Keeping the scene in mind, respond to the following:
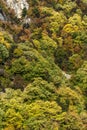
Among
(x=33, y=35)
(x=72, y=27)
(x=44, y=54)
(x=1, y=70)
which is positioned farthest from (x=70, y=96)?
(x=72, y=27)

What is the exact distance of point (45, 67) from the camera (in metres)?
89.3

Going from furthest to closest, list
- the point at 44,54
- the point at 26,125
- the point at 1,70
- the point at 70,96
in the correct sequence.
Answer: the point at 44,54, the point at 1,70, the point at 70,96, the point at 26,125

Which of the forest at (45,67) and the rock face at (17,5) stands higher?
the rock face at (17,5)

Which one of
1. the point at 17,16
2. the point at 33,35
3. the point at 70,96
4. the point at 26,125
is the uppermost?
the point at 17,16

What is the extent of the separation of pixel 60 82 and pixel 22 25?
89.8 ft

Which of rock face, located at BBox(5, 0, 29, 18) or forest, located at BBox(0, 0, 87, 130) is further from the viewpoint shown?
rock face, located at BBox(5, 0, 29, 18)

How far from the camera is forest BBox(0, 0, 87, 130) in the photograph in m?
71.4

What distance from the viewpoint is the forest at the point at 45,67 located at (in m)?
71.4

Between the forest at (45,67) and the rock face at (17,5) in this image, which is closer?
the forest at (45,67)

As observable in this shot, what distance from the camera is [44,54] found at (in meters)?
99.6

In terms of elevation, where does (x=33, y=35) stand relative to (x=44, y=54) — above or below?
above

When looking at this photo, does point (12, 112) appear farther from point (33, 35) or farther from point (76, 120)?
point (33, 35)

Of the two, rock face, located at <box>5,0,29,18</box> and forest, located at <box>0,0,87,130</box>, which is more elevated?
rock face, located at <box>5,0,29,18</box>

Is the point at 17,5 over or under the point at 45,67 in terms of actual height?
over
